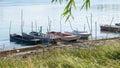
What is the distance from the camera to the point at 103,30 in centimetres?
5369

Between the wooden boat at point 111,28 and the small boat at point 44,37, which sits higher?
the wooden boat at point 111,28

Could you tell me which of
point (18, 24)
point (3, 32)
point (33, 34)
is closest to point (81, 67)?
point (33, 34)

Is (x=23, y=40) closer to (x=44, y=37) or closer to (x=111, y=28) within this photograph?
(x=44, y=37)

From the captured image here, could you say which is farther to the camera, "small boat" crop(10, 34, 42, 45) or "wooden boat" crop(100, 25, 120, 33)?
"wooden boat" crop(100, 25, 120, 33)

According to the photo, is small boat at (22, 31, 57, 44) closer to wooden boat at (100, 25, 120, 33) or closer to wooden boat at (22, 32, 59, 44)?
wooden boat at (22, 32, 59, 44)

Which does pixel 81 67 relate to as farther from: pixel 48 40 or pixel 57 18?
pixel 57 18

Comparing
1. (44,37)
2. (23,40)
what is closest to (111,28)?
(44,37)

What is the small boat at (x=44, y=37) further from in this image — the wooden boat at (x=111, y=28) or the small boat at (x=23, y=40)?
the wooden boat at (x=111, y=28)

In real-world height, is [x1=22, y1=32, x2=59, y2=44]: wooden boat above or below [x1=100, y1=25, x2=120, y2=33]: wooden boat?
below

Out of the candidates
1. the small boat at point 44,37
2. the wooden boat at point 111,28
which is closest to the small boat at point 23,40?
the small boat at point 44,37

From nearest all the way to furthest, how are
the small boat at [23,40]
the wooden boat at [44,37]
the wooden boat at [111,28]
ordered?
the wooden boat at [44,37]
the small boat at [23,40]
the wooden boat at [111,28]

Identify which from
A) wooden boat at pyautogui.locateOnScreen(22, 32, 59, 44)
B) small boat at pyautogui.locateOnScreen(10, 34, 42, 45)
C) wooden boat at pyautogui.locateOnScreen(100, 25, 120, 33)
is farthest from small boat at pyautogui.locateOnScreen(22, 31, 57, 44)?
wooden boat at pyautogui.locateOnScreen(100, 25, 120, 33)

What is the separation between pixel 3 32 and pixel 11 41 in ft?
27.2

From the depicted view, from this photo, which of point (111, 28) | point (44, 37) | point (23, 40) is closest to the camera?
point (44, 37)
